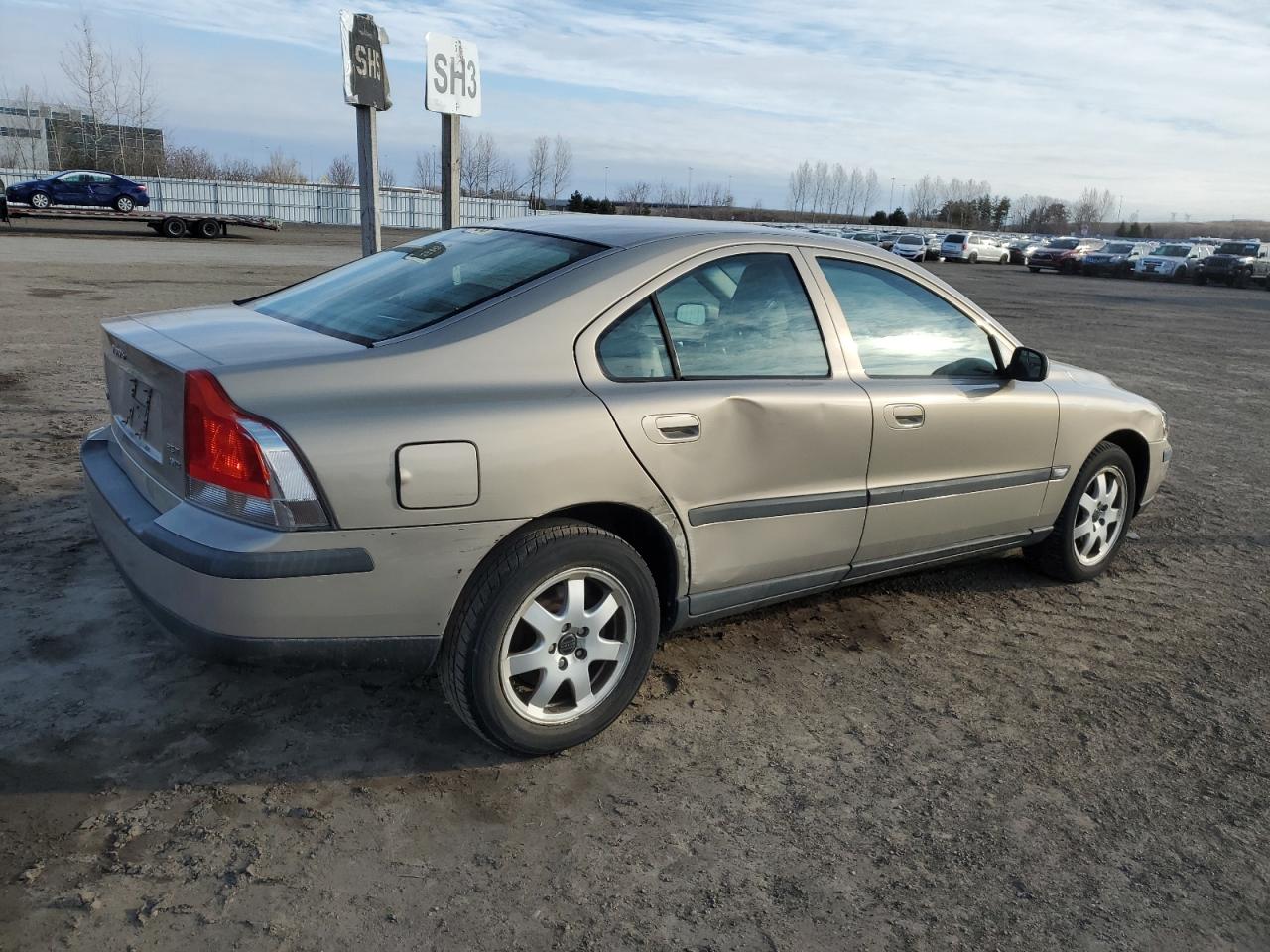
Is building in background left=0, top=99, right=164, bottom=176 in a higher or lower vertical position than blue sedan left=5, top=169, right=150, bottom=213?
higher

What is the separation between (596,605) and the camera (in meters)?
3.20


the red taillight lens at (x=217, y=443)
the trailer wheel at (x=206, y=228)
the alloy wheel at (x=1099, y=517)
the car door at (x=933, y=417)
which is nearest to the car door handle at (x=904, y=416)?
the car door at (x=933, y=417)

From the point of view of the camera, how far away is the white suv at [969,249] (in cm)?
4778

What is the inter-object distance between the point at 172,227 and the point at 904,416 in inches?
1291

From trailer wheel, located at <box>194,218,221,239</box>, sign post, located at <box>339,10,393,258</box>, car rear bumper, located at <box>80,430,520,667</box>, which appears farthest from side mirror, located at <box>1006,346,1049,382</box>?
trailer wheel, located at <box>194,218,221,239</box>

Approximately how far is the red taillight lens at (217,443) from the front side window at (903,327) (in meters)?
2.25

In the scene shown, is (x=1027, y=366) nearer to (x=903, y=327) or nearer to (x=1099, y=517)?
(x=903, y=327)

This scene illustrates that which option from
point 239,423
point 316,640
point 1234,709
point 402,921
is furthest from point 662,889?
point 1234,709

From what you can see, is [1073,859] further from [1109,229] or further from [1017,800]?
[1109,229]

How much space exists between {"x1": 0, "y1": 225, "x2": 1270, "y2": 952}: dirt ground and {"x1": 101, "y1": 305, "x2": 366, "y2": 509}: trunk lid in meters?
0.84

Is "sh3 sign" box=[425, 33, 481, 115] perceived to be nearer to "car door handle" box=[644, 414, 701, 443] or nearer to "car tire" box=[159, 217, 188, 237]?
"car door handle" box=[644, 414, 701, 443]

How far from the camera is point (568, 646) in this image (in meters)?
3.14

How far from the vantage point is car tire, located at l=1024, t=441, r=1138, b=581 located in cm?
481

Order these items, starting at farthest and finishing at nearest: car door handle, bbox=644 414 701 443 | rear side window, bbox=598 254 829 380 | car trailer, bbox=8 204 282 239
→ car trailer, bbox=8 204 282 239, rear side window, bbox=598 254 829 380, car door handle, bbox=644 414 701 443
